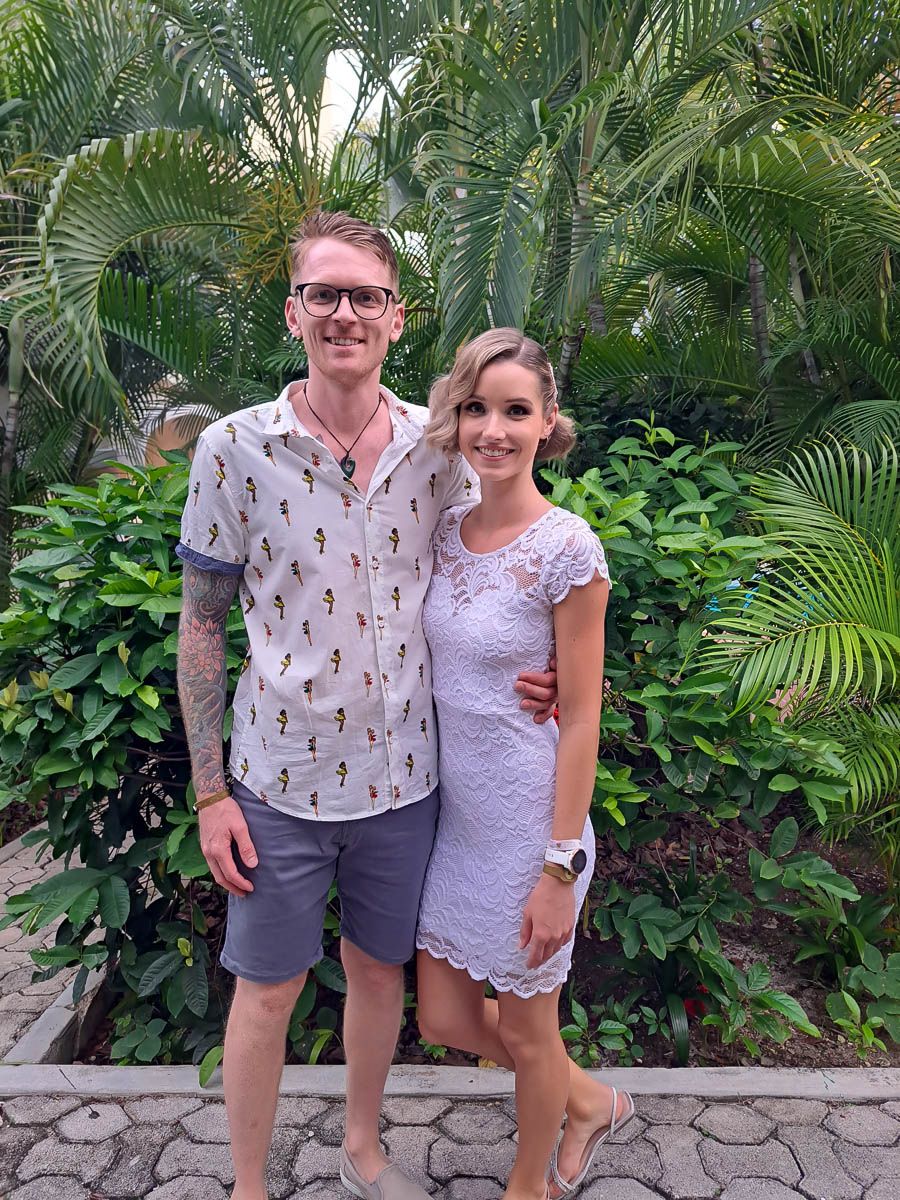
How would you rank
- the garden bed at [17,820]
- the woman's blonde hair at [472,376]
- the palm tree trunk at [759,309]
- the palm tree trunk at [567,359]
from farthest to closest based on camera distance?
1. the palm tree trunk at [759,309]
2. the garden bed at [17,820]
3. the palm tree trunk at [567,359]
4. the woman's blonde hair at [472,376]

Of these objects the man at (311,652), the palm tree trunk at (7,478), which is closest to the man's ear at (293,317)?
the man at (311,652)

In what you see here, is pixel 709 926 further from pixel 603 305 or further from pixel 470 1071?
pixel 603 305

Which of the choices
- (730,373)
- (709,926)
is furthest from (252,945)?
(730,373)

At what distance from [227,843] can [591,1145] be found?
48.2 inches

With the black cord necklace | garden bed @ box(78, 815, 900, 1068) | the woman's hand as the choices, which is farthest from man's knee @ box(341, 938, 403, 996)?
the black cord necklace

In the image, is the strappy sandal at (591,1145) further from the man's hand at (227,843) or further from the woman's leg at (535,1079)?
the man's hand at (227,843)

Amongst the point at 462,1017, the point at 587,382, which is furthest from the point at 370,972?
the point at 587,382

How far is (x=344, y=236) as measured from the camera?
181 centimetres

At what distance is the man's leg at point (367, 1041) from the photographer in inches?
81.4

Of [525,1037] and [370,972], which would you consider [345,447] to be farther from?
[525,1037]

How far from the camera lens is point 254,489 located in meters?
1.78

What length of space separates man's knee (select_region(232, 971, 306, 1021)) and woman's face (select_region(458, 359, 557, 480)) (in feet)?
→ 3.85

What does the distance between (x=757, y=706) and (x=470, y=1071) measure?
1.32m

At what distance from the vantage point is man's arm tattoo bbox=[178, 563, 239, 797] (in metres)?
1.86
